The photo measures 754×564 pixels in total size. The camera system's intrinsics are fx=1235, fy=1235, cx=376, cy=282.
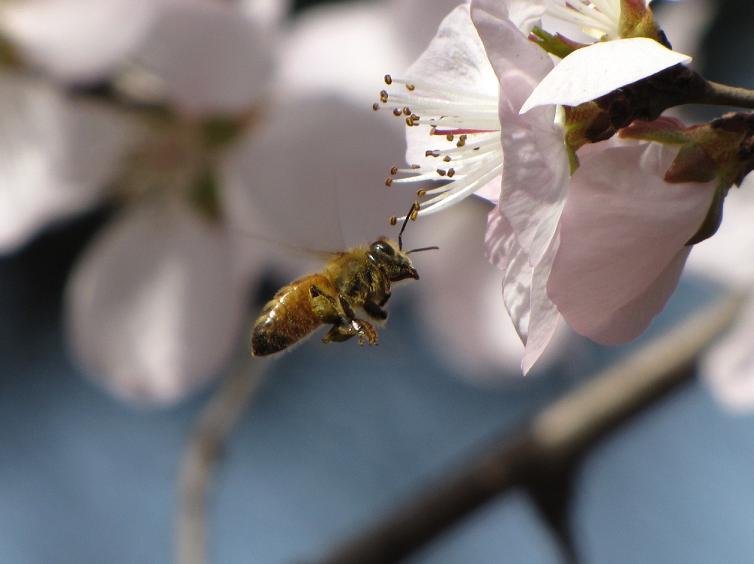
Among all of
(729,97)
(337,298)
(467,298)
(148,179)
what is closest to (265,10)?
(148,179)

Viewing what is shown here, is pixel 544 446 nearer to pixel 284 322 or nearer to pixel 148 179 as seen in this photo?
pixel 284 322

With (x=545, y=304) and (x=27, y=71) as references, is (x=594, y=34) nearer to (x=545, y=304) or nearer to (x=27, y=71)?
(x=545, y=304)

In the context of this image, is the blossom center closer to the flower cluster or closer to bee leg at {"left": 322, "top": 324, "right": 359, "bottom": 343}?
the flower cluster

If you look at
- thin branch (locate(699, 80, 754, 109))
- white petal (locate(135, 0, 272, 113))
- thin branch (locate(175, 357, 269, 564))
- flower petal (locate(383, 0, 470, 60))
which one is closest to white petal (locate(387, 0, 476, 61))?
flower petal (locate(383, 0, 470, 60))

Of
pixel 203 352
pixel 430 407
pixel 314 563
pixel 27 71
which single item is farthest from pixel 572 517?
pixel 430 407

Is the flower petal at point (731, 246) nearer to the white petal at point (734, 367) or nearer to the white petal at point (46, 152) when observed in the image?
the white petal at point (734, 367)

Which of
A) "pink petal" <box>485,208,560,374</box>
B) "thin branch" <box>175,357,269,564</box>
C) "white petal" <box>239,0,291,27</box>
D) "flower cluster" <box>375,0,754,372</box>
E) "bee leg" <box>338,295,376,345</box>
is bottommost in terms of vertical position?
"thin branch" <box>175,357,269,564</box>
